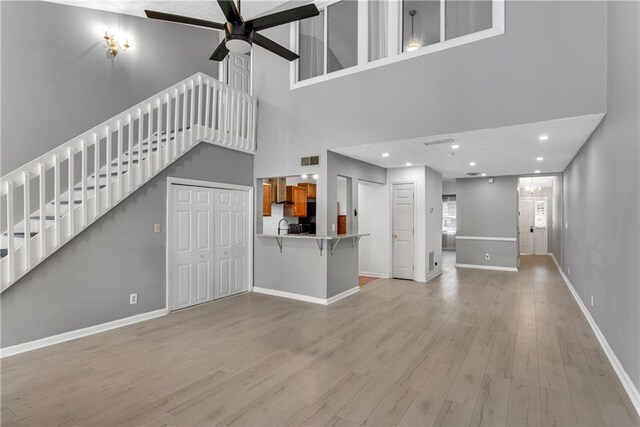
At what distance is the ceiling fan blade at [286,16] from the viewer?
3.04 meters

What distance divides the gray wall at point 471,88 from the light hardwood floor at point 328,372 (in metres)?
2.56

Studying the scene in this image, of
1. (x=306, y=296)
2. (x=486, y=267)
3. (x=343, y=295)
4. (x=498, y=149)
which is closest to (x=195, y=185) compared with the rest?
(x=306, y=296)

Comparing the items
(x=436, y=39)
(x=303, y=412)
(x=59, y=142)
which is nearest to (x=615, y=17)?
(x=436, y=39)

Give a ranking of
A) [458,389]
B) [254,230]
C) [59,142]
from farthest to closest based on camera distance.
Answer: [254,230]
[59,142]
[458,389]

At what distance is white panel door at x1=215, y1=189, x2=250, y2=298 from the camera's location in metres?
5.54

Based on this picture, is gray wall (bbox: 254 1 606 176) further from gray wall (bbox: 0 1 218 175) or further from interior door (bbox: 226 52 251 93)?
gray wall (bbox: 0 1 218 175)

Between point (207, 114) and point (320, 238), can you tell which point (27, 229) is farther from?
point (320, 238)

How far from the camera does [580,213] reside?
510 centimetres

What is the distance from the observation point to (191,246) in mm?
5074

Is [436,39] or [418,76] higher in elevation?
[436,39]

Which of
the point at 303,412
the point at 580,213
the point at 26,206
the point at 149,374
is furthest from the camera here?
the point at 580,213

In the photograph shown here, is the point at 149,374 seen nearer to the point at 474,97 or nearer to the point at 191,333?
the point at 191,333

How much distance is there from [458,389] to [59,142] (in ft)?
19.1

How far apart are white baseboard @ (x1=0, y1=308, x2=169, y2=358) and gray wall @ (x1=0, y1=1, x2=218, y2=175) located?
2190 mm
